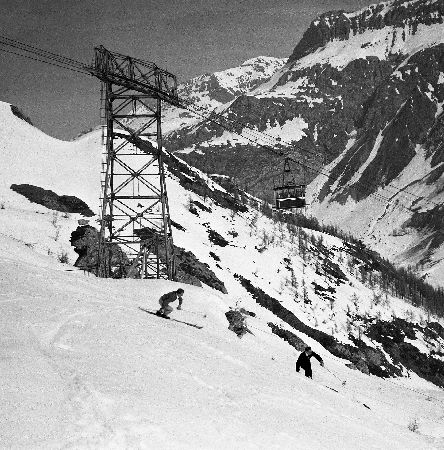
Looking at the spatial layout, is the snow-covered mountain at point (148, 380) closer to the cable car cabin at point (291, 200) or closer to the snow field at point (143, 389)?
the snow field at point (143, 389)

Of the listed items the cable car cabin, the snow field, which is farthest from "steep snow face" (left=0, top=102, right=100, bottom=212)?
the snow field

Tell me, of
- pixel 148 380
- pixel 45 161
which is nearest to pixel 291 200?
pixel 148 380

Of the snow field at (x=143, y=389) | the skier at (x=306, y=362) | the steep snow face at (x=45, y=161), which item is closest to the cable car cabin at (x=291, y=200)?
the snow field at (x=143, y=389)

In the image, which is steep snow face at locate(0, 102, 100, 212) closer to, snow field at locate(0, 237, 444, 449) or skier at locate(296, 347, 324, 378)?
snow field at locate(0, 237, 444, 449)

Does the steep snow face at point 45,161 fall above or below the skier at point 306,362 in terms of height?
above

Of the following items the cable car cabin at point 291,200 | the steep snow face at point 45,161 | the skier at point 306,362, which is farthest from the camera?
the steep snow face at point 45,161

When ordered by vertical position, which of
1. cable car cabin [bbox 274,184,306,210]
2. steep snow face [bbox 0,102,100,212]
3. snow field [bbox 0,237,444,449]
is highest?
steep snow face [bbox 0,102,100,212]

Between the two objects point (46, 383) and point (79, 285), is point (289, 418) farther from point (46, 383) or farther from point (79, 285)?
point (79, 285)

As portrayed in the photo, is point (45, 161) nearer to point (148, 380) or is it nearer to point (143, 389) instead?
point (148, 380)

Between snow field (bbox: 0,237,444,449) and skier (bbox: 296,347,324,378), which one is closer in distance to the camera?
snow field (bbox: 0,237,444,449)

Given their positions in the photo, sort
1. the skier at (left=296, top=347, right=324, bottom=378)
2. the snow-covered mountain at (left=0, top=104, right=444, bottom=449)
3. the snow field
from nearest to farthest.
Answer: the snow field
the snow-covered mountain at (left=0, top=104, right=444, bottom=449)
the skier at (left=296, top=347, right=324, bottom=378)

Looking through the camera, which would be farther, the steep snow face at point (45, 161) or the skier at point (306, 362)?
the steep snow face at point (45, 161)
